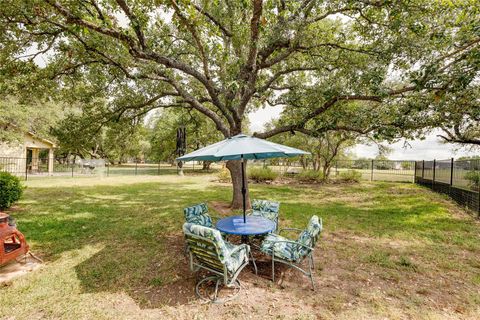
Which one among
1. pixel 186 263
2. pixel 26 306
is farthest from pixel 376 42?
pixel 26 306

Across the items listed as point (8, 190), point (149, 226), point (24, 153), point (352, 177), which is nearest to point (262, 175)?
point (352, 177)

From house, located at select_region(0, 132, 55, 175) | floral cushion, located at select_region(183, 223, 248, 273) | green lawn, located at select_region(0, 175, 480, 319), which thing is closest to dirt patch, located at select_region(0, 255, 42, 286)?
green lawn, located at select_region(0, 175, 480, 319)

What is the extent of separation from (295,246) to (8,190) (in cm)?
910

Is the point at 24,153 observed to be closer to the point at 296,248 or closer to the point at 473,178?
the point at 296,248

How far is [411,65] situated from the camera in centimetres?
629

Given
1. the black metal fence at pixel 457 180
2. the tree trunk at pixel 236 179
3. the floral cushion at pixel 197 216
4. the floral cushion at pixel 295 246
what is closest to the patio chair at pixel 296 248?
the floral cushion at pixel 295 246

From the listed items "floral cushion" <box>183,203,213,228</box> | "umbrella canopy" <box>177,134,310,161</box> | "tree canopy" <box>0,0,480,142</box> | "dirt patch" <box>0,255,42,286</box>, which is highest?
"tree canopy" <box>0,0,480,142</box>

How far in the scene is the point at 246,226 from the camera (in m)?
4.25

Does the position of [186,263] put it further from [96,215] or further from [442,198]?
[442,198]

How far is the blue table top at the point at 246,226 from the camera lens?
3.97 m

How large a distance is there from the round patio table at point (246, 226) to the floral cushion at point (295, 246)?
26 centimetres

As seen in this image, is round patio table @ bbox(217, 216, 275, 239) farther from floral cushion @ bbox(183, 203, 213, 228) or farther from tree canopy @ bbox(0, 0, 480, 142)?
tree canopy @ bbox(0, 0, 480, 142)

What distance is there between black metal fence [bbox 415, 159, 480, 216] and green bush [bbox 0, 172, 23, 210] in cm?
1536

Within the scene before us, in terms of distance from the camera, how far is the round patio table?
13.0ft
